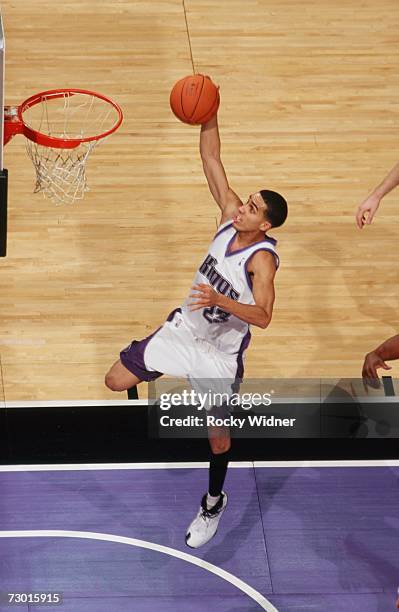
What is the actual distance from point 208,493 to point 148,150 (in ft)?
12.5

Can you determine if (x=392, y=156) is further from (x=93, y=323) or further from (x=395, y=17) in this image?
(x=93, y=323)

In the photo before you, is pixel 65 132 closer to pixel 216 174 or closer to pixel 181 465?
pixel 216 174

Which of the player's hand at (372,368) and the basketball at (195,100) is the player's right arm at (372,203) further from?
the basketball at (195,100)

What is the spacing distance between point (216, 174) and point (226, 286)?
2.45 feet

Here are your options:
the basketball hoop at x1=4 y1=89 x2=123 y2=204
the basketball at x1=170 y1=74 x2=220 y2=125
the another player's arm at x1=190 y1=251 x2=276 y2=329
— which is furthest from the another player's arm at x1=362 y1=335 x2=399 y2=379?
the basketball hoop at x1=4 y1=89 x2=123 y2=204

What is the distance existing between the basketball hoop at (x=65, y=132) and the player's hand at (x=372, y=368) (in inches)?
94.2

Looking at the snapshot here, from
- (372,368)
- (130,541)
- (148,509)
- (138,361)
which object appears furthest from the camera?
(372,368)

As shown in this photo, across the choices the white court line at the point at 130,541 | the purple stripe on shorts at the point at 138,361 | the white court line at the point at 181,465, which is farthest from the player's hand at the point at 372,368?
the white court line at the point at 130,541

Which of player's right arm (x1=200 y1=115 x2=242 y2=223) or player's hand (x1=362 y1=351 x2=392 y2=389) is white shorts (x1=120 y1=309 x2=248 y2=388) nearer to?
player's right arm (x1=200 y1=115 x2=242 y2=223)

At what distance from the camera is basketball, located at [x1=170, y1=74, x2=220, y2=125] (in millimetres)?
7324

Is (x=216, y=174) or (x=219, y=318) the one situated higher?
(x=216, y=174)

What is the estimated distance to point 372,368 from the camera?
8141mm

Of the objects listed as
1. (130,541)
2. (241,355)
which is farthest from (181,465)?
(241,355)

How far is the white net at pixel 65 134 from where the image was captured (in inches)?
363
